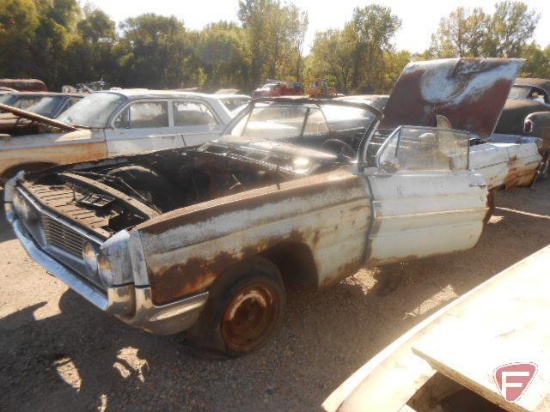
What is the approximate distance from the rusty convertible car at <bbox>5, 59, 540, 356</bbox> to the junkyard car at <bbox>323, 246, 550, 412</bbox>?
0.97 metres

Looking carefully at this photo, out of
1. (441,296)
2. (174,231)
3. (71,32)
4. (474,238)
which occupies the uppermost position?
(71,32)

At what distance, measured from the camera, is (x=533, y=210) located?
5953 mm

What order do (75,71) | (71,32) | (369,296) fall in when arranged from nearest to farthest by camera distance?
1. (369,296)
2. (75,71)
3. (71,32)

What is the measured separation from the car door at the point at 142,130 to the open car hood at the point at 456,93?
3.25 metres

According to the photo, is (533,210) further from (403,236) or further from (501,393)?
(501,393)

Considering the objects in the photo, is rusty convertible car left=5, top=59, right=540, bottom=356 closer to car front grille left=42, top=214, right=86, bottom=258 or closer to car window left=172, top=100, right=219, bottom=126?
car front grille left=42, top=214, right=86, bottom=258

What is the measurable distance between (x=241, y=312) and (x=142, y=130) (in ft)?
13.3

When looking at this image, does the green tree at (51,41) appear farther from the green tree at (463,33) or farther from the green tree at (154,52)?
the green tree at (463,33)

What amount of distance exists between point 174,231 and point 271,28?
1351 inches

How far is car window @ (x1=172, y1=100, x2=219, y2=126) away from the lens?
604 centimetres

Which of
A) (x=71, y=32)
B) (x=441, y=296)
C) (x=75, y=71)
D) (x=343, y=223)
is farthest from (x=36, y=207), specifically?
(x=71, y=32)

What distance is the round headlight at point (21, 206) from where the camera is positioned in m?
2.96

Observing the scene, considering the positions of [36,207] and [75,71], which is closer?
[36,207]

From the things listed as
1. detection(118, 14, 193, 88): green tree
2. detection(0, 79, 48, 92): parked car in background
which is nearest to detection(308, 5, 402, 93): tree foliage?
detection(118, 14, 193, 88): green tree
